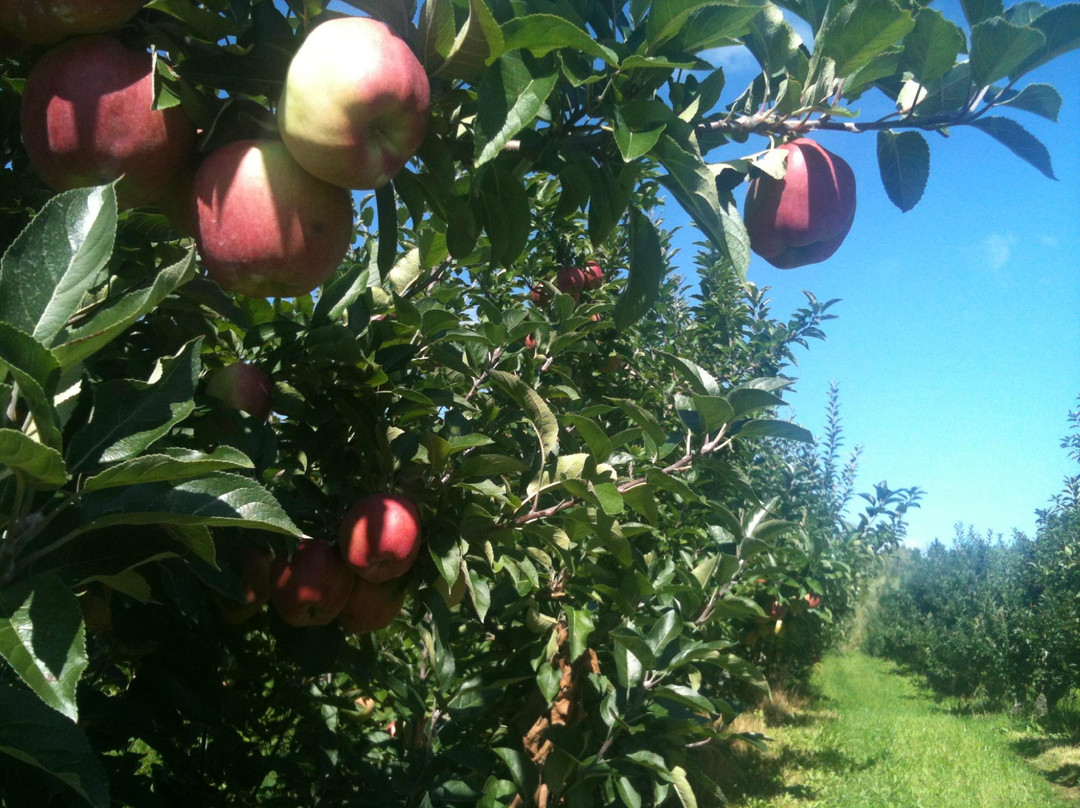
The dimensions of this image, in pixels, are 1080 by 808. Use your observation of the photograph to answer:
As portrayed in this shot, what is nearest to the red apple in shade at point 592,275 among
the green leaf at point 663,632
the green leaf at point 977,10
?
the green leaf at point 663,632

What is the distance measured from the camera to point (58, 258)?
28.9 inches


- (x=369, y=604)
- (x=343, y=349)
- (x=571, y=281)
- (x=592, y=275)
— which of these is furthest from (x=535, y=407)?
(x=592, y=275)

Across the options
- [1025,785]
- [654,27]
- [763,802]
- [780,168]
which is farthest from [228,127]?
[1025,785]

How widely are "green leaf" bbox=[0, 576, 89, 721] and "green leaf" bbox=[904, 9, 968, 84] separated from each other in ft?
3.57

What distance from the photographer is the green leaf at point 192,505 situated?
0.71 metres

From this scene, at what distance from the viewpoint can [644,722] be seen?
7.52 ft

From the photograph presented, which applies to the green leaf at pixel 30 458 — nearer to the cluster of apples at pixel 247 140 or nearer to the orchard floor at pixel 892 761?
the cluster of apples at pixel 247 140

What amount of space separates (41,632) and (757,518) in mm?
2341

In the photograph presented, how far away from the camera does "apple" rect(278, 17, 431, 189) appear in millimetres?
773

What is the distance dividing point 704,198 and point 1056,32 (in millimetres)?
512

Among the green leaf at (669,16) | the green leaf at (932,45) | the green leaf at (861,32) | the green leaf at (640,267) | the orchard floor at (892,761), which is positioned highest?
the green leaf at (932,45)

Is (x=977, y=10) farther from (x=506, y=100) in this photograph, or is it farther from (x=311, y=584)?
(x=311, y=584)

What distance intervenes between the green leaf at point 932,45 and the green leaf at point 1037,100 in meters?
0.10

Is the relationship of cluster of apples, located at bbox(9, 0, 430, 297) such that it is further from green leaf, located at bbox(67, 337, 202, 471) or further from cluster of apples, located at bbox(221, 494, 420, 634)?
cluster of apples, located at bbox(221, 494, 420, 634)
